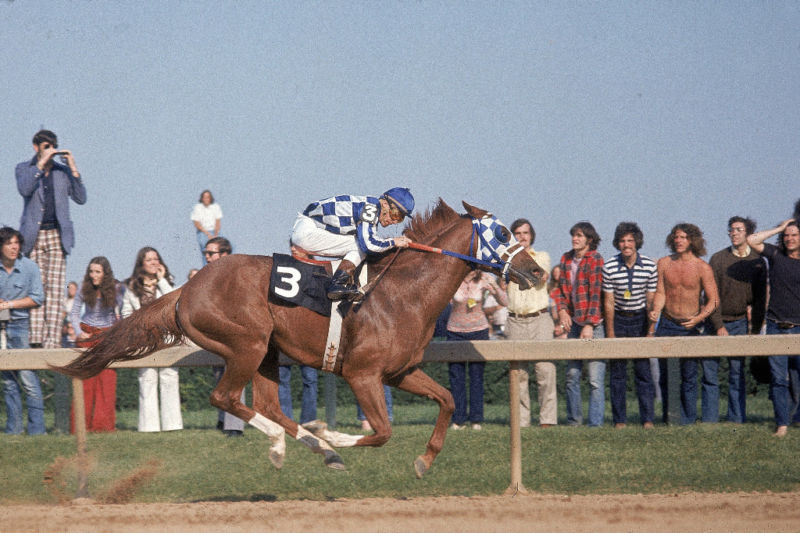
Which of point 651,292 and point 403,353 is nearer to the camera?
point 403,353

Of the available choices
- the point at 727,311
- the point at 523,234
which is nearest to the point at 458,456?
the point at 523,234

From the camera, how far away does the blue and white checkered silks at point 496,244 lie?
5895mm

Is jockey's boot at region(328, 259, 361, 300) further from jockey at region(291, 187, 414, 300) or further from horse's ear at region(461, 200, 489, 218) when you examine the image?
horse's ear at region(461, 200, 489, 218)

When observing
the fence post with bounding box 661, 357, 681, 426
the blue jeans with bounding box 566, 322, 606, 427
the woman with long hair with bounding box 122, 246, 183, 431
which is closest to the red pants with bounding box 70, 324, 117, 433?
the woman with long hair with bounding box 122, 246, 183, 431

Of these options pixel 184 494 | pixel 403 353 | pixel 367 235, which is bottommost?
pixel 184 494

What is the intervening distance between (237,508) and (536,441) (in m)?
2.55

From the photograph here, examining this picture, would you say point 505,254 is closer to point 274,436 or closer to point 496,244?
point 496,244

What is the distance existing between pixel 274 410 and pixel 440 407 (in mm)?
1057

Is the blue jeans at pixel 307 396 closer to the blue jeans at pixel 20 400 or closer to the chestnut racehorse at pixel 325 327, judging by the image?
the blue jeans at pixel 20 400

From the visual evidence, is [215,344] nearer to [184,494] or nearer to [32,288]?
[184,494]

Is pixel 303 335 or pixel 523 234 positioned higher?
pixel 523 234

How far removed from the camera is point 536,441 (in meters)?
6.98

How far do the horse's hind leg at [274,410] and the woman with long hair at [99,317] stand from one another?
2.70 m

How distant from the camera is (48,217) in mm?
8492
